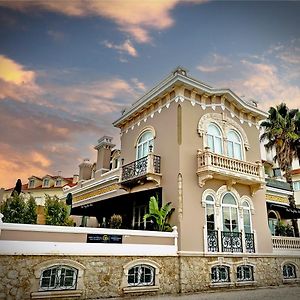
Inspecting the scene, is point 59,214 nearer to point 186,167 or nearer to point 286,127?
point 186,167

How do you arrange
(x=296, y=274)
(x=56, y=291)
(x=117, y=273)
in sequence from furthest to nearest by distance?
(x=296, y=274), (x=117, y=273), (x=56, y=291)

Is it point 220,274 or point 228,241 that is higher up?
point 228,241

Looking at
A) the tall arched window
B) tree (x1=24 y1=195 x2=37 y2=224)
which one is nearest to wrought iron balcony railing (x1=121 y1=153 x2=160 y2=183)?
the tall arched window

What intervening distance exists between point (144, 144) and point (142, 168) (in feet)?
7.45

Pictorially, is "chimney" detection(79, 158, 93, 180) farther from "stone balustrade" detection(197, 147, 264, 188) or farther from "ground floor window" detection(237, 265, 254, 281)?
"ground floor window" detection(237, 265, 254, 281)

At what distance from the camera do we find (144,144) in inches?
696

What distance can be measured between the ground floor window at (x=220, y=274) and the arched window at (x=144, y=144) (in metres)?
7.09

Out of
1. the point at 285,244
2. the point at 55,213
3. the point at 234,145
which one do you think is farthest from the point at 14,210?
the point at 285,244

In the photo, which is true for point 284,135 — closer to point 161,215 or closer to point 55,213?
point 161,215

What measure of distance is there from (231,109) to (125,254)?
1065 centimetres

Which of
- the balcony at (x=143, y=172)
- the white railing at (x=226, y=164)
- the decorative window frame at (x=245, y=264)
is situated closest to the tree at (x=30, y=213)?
the balcony at (x=143, y=172)

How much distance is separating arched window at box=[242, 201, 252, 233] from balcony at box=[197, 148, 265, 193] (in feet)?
3.11

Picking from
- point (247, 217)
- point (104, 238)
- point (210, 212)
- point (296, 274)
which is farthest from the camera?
point (296, 274)

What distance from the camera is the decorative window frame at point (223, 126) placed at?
52.3 ft
